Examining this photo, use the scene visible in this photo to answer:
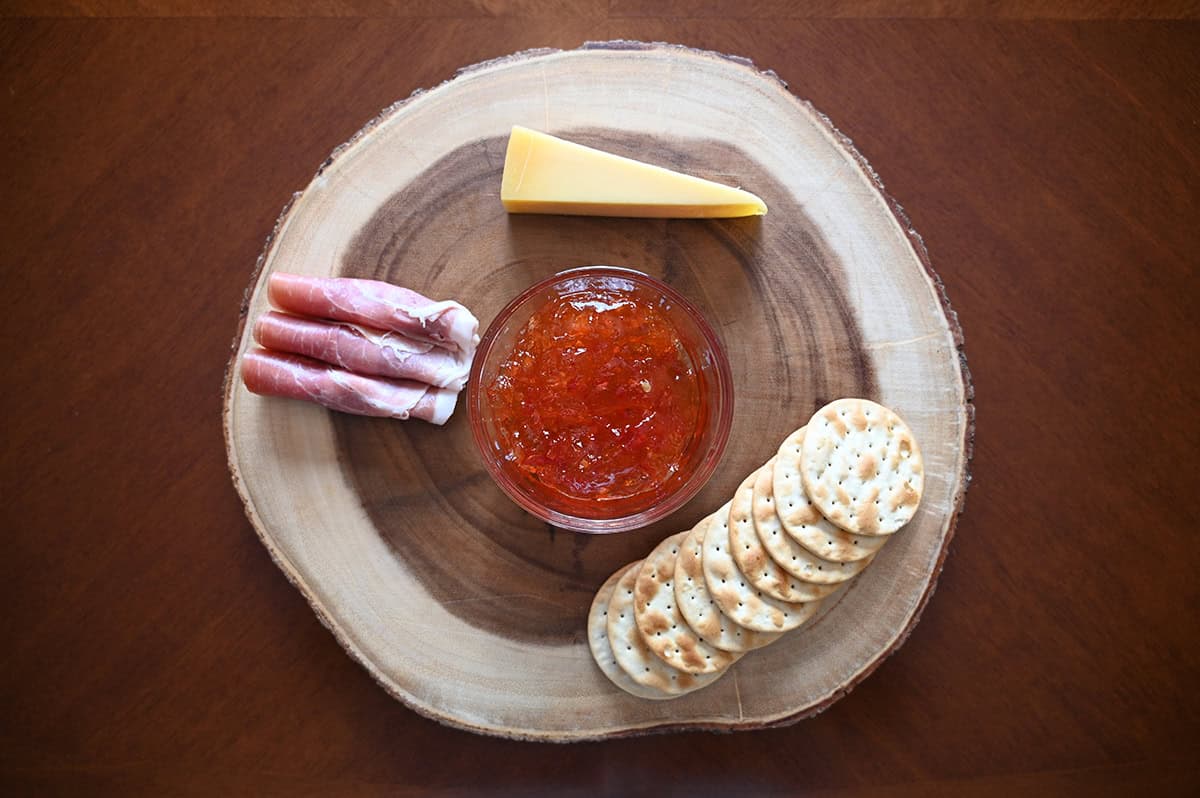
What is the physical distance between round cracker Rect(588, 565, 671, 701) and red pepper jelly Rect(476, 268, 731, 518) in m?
0.27

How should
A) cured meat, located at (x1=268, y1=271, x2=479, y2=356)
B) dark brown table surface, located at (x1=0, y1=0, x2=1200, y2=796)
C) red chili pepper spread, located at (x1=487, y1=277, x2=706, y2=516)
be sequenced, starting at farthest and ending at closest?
dark brown table surface, located at (x1=0, y1=0, x2=1200, y2=796)
cured meat, located at (x1=268, y1=271, x2=479, y2=356)
red chili pepper spread, located at (x1=487, y1=277, x2=706, y2=516)

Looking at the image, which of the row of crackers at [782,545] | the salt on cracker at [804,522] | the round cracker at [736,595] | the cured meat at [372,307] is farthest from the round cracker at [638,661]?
the cured meat at [372,307]

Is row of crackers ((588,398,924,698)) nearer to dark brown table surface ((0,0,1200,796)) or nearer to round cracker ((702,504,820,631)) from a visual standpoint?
round cracker ((702,504,820,631))

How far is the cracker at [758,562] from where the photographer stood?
5.86 feet

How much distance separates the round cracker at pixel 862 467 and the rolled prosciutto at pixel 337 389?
0.88m

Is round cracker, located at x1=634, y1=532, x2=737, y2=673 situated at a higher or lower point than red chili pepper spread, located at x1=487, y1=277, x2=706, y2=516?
lower

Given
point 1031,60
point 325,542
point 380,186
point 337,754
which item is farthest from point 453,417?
point 1031,60

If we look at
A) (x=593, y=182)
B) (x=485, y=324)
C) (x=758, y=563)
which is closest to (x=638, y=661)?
(x=758, y=563)

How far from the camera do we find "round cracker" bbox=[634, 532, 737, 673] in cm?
181

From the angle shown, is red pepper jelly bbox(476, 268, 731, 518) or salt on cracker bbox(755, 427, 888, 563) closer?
red pepper jelly bbox(476, 268, 731, 518)

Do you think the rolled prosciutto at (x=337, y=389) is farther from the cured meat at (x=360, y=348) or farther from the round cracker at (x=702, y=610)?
the round cracker at (x=702, y=610)

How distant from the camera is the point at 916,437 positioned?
6.07 feet

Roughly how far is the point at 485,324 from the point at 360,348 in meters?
0.30

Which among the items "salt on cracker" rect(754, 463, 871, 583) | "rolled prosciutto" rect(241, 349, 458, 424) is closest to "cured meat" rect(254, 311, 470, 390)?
"rolled prosciutto" rect(241, 349, 458, 424)
